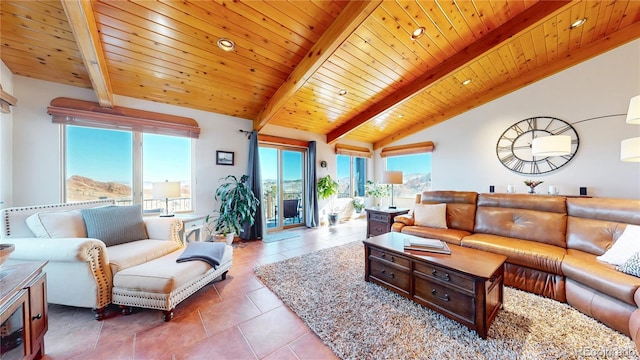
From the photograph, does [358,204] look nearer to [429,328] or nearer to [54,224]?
[429,328]

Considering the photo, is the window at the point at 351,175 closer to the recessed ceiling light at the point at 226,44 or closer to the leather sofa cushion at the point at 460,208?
the leather sofa cushion at the point at 460,208

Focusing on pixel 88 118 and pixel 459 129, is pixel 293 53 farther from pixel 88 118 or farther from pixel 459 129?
pixel 459 129

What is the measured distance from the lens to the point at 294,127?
4.88 metres

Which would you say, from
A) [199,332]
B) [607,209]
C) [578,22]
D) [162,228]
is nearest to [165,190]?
[162,228]

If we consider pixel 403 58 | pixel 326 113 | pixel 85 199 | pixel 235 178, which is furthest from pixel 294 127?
pixel 85 199

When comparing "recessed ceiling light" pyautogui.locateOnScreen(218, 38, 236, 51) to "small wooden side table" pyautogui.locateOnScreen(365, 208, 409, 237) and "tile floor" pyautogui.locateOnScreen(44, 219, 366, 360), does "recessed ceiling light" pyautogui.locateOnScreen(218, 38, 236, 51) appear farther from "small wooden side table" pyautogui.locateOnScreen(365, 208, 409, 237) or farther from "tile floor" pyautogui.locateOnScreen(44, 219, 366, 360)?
"small wooden side table" pyautogui.locateOnScreen(365, 208, 409, 237)

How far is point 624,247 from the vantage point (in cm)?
186

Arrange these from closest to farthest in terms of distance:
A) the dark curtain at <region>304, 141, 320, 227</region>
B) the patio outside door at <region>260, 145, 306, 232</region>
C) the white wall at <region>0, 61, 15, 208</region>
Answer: the white wall at <region>0, 61, 15, 208</region> → the patio outside door at <region>260, 145, 306, 232</region> → the dark curtain at <region>304, 141, 320, 227</region>

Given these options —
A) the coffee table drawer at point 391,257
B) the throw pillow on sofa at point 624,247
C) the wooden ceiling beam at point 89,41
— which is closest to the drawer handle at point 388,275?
the coffee table drawer at point 391,257

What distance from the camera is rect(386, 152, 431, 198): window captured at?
17.8 feet

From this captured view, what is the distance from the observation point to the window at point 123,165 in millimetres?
2881

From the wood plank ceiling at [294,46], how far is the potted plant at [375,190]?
2.78m

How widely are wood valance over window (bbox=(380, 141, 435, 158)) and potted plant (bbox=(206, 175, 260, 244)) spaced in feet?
12.8

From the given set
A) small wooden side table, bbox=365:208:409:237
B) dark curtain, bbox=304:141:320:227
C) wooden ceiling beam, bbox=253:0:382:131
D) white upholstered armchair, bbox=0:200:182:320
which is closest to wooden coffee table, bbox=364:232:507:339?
small wooden side table, bbox=365:208:409:237
